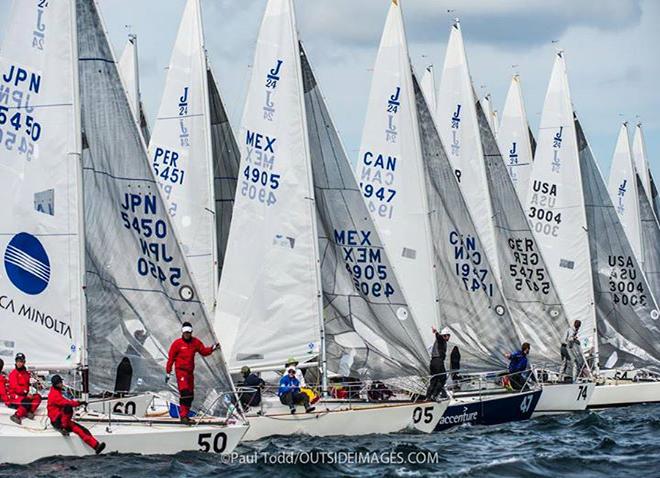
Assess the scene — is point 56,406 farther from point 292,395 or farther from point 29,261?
point 292,395

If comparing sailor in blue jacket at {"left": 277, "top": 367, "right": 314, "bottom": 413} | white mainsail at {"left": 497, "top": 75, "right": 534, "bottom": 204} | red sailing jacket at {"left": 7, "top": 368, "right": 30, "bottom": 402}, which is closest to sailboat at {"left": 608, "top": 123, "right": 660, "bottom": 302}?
white mainsail at {"left": 497, "top": 75, "right": 534, "bottom": 204}

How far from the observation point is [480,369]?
3206 cm

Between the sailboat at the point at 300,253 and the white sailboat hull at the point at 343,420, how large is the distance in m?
1.29

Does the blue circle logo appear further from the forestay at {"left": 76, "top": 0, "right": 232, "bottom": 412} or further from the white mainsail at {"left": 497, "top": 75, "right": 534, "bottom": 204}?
the white mainsail at {"left": 497, "top": 75, "right": 534, "bottom": 204}

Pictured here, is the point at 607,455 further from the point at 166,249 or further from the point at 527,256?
the point at 527,256

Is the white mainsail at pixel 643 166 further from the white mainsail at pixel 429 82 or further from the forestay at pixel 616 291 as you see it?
the forestay at pixel 616 291

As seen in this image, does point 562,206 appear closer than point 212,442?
No

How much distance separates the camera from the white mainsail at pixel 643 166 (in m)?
53.5

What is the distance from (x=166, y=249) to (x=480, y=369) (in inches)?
398

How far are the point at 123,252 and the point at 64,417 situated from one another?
12.5 ft

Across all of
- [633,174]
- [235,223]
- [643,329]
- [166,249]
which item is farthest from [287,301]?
[633,174]

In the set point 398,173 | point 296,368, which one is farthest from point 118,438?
point 398,173

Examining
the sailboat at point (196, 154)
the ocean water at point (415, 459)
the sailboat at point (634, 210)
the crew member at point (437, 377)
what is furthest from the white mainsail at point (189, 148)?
the sailboat at point (634, 210)

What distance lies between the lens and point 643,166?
53.7 meters
